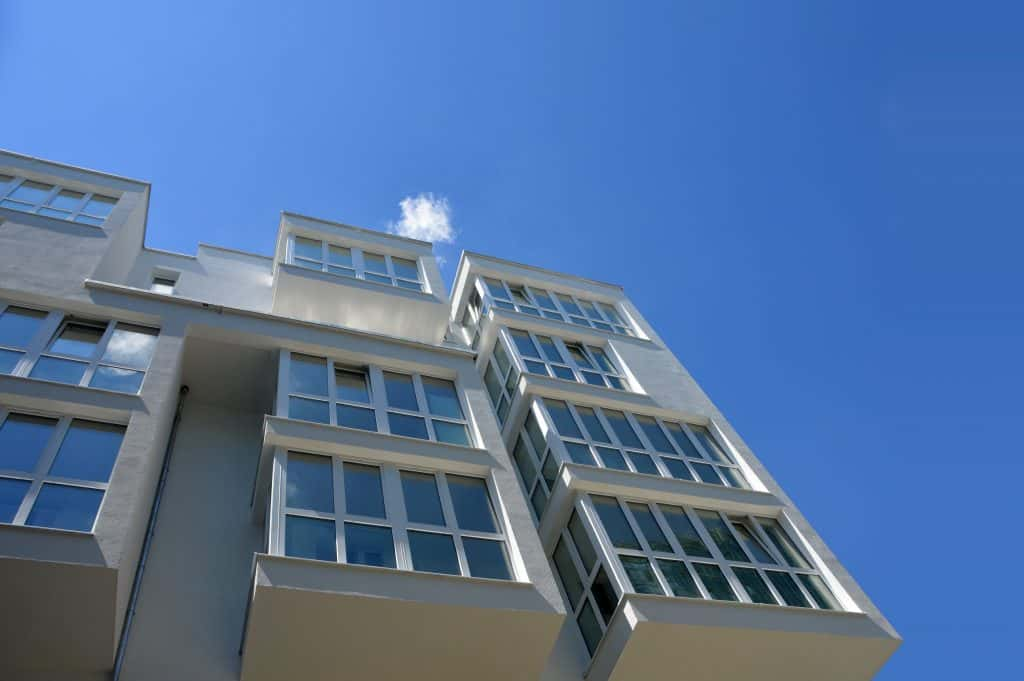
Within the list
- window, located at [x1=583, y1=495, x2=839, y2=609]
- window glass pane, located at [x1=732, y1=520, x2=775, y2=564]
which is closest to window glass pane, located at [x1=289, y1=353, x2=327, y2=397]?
window, located at [x1=583, y1=495, x2=839, y2=609]

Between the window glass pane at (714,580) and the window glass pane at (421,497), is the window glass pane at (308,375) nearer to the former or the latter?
the window glass pane at (421,497)

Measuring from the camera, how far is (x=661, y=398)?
802 inches

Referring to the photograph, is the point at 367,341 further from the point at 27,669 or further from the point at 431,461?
the point at 27,669

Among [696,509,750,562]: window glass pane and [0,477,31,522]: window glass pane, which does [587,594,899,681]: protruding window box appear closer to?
[696,509,750,562]: window glass pane

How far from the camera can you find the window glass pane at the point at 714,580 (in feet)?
46.9

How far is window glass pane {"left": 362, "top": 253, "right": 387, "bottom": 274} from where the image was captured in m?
23.3

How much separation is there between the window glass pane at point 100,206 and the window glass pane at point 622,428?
13.1 metres

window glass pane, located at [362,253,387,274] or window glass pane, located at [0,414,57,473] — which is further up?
window glass pane, located at [362,253,387,274]

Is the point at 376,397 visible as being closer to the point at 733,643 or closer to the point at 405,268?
the point at 733,643

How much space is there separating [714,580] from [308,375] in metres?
8.57

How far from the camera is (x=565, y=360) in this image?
2147 cm

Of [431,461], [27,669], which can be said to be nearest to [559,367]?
[431,461]

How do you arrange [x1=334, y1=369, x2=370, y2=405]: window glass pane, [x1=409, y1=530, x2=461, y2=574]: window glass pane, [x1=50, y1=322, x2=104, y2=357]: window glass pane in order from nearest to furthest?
[x1=409, y1=530, x2=461, y2=574]: window glass pane, [x1=50, y1=322, x2=104, y2=357]: window glass pane, [x1=334, y1=369, x2=370, y2=405]: window glass pane

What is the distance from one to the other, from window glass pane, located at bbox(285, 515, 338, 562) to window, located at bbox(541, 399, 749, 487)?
644 centimetres
